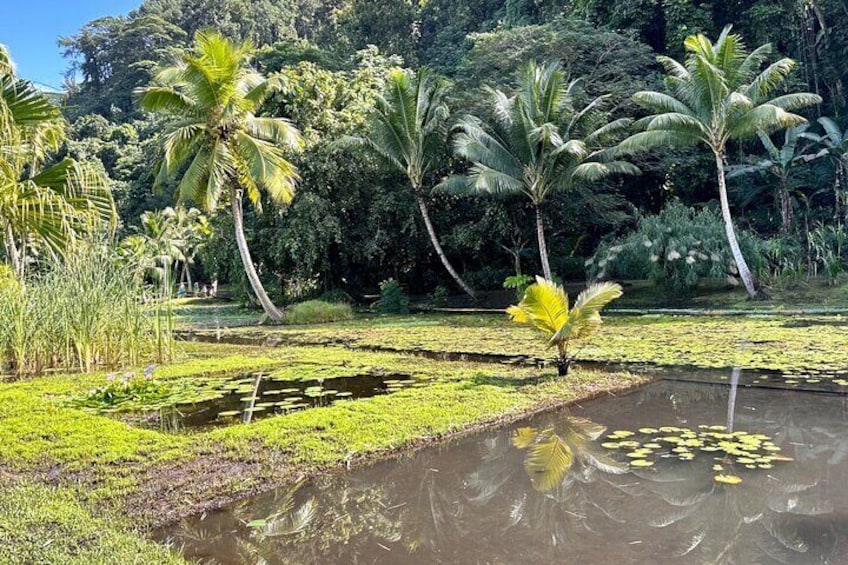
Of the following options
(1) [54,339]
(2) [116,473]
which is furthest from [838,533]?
(1) [54,339]

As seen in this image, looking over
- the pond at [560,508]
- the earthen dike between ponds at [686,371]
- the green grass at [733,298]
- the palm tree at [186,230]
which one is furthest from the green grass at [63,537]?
the palm tree at [186,230]

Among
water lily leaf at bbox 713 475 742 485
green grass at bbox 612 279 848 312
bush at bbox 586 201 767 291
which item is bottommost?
water lily leaf at bbox 713 475 742 485

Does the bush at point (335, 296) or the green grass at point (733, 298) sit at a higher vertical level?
the bush at point (335, 296)

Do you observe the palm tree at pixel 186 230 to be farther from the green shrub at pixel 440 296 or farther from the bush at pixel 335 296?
the green shrub at pixel 440 296

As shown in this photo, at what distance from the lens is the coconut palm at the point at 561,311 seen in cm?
680

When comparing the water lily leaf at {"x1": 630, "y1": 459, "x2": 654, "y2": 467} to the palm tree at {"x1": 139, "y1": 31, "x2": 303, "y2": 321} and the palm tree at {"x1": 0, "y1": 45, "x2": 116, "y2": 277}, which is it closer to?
the palm tree at {"x1": 0, "y1": 45, "x2": 116, "y2": 277}

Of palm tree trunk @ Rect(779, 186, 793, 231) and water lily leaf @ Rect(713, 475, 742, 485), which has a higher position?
palm tree trunk @ Rect(779, 186, 793, 231)

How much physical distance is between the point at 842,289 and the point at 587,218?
7135mm

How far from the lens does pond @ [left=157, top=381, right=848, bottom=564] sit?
3.05 meters

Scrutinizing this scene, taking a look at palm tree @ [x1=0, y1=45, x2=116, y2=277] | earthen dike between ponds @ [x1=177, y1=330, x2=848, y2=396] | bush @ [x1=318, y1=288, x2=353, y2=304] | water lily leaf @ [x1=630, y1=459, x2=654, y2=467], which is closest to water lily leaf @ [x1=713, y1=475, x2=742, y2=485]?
water lily leaf @ [x1=630, y1=459, x2=654, y2=467]

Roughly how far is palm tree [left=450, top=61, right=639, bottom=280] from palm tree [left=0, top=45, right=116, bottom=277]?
9.25 m

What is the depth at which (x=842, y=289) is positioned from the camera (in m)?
14.6

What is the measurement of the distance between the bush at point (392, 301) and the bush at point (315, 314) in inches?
74.7

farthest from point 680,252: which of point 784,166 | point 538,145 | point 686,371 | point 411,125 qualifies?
point 686,371
